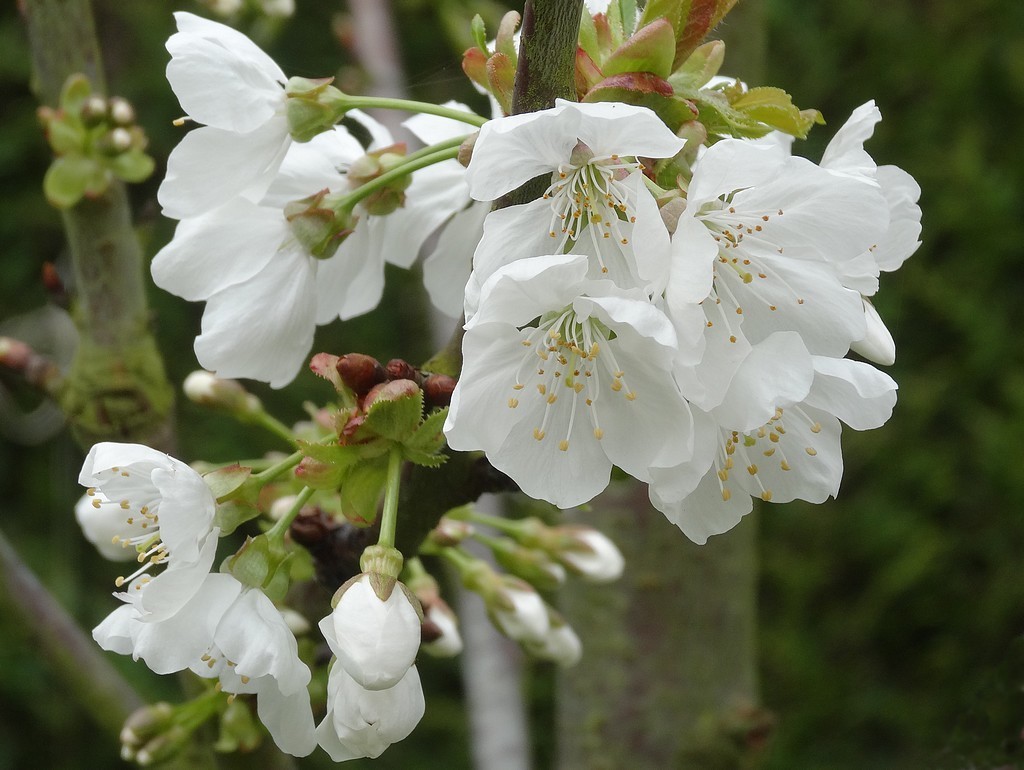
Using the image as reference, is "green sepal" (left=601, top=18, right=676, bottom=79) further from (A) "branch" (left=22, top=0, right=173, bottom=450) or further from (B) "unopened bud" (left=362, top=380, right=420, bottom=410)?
(A) "branch" (left=22, top=0, right=173, bottom=450)

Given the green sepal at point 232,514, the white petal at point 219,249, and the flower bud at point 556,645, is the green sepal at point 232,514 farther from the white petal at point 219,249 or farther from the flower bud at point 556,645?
the flower bud at point 556,645

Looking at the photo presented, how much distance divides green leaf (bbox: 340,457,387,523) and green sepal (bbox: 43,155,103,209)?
0.42m

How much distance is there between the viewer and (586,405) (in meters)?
0.56

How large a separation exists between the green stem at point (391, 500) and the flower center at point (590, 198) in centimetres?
14

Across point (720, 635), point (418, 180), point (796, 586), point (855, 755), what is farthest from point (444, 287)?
point (855, 755)

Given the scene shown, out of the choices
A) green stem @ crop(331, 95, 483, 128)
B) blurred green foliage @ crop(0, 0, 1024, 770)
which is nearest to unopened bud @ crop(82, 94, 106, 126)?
green stem @ crop(331, 95, 483, 128)

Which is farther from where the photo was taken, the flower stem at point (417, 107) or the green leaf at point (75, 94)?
the green leaf at point (75, 94)

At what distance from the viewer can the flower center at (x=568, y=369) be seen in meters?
0.53

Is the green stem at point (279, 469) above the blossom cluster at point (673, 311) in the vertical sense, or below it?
below

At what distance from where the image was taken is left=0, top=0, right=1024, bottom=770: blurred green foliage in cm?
219

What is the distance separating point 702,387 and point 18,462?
233 centimetres

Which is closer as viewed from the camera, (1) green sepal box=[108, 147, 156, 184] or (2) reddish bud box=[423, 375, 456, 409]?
(2) reddish bud box=[423, 375, 456, 409]

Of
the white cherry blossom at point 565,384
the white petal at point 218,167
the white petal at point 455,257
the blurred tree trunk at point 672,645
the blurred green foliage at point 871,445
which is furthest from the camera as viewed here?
the blurred green foliage at point 871,445

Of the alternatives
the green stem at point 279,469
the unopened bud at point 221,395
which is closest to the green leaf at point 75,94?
the unopened bud at point 221,395
